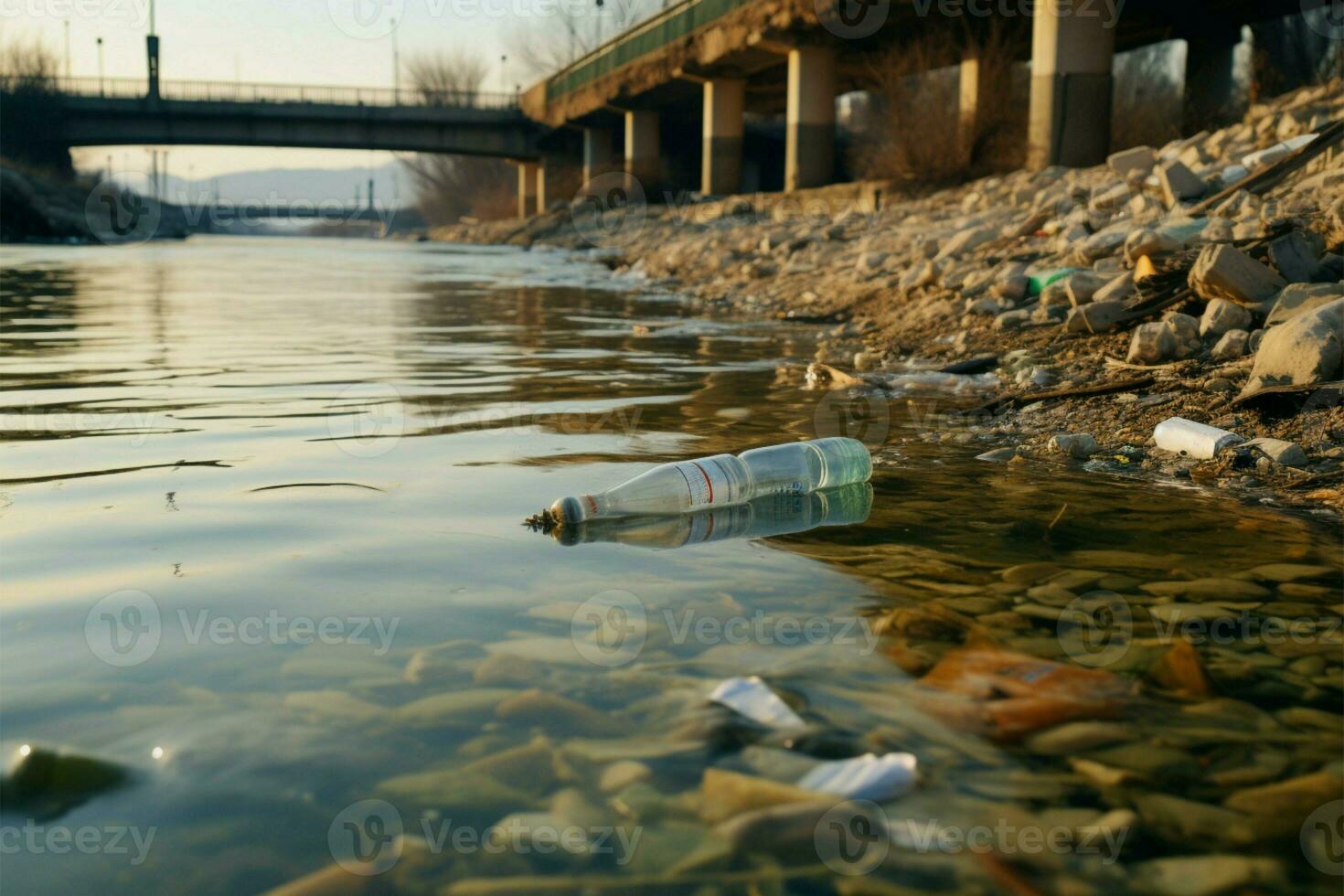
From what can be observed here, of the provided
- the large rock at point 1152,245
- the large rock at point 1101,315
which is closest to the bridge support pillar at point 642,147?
the large rock at point 1152,245

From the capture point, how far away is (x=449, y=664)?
2047mm

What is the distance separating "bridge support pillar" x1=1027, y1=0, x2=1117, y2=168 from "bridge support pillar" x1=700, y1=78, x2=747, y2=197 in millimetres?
13679

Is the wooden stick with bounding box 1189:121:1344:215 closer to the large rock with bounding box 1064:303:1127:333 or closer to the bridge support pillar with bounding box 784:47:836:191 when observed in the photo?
the large rock with bounding box 1064:303:1127:333

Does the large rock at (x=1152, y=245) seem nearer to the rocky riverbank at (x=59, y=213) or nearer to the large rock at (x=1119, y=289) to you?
the large rock at (x=1119, y=289)

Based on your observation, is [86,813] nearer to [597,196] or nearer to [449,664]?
[449,664]

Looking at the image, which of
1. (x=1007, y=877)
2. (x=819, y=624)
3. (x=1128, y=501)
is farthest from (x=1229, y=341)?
(x=1007, y=877)

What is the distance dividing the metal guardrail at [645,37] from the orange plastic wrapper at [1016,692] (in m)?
23.4

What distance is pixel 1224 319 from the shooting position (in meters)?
5.15

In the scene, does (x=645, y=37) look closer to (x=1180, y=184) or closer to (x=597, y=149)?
(x=597, y=149)

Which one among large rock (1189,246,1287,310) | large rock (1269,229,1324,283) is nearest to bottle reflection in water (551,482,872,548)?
large rock (1189,246,1287,310)

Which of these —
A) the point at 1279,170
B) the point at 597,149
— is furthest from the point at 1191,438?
the point at 597,149

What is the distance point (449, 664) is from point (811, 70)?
23.9 meters

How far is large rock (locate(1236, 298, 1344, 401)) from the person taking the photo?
13.6 ft

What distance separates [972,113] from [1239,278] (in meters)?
13.7
